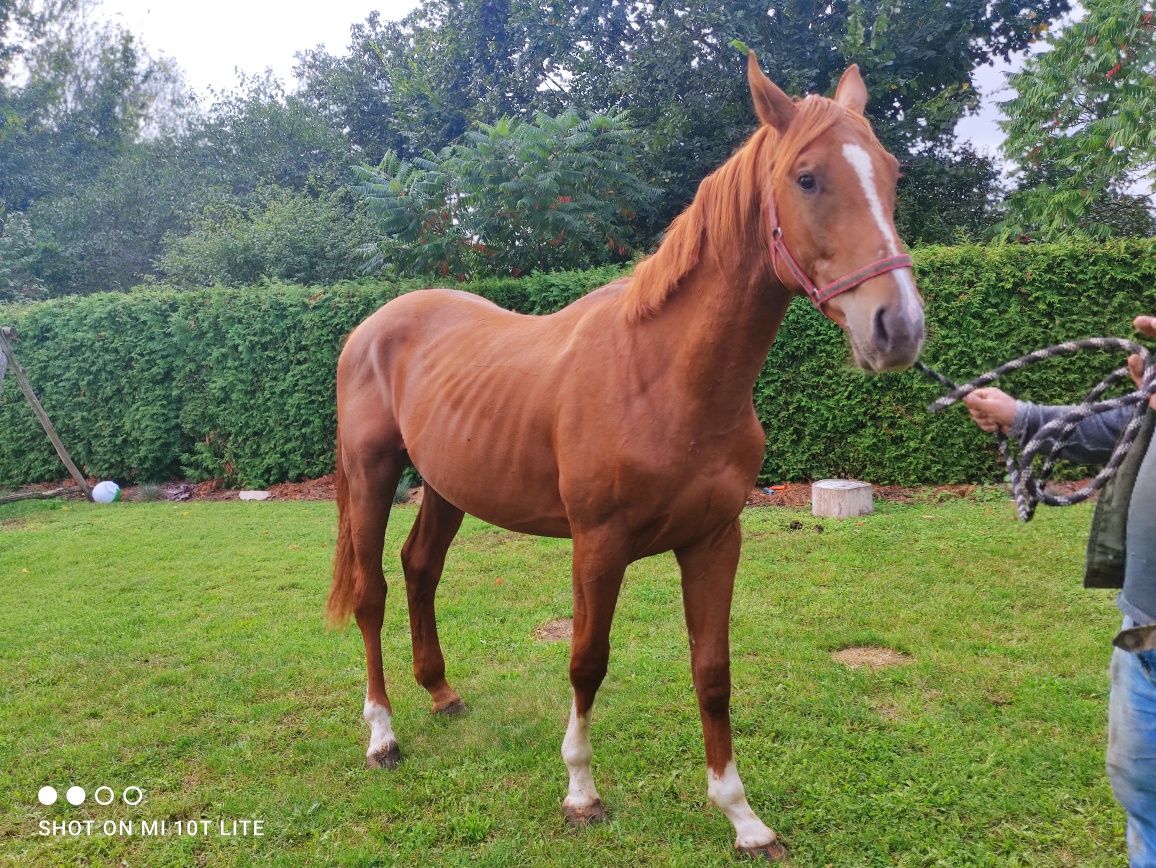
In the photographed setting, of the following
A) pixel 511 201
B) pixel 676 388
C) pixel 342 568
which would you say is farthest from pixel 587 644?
pixel 511 201

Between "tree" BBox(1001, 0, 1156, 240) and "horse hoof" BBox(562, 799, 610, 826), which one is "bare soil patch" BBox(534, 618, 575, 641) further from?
"tree" BBox(1001, 0, 1156, 240)

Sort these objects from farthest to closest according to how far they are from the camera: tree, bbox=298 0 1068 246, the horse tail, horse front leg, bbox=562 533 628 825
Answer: tree, bbox=298 0 1068 246
the horse tail
horse front leg, bbox=562 533 628 825

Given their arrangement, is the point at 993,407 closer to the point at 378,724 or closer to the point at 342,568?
the point at 378,724

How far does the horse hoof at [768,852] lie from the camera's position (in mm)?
2451

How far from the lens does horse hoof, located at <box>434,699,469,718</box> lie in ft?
11.8

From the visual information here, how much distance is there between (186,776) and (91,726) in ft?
2.83

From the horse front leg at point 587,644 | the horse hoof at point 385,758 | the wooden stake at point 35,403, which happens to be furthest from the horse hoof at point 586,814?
the wooden stake at point 35,403

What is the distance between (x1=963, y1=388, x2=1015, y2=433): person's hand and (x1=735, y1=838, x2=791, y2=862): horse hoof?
1652 millimetres

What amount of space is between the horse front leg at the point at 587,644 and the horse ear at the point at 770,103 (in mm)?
1355

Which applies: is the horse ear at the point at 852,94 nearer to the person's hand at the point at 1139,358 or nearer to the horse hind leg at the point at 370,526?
the person's hand at the point at 1139,358

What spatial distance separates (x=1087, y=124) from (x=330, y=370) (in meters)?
11.5

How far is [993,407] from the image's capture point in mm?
1790

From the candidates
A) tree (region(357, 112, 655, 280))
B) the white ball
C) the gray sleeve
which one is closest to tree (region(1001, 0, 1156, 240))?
tree (region(357, 112, 655, 280))

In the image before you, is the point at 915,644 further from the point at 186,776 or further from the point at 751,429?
the point at 186,776
